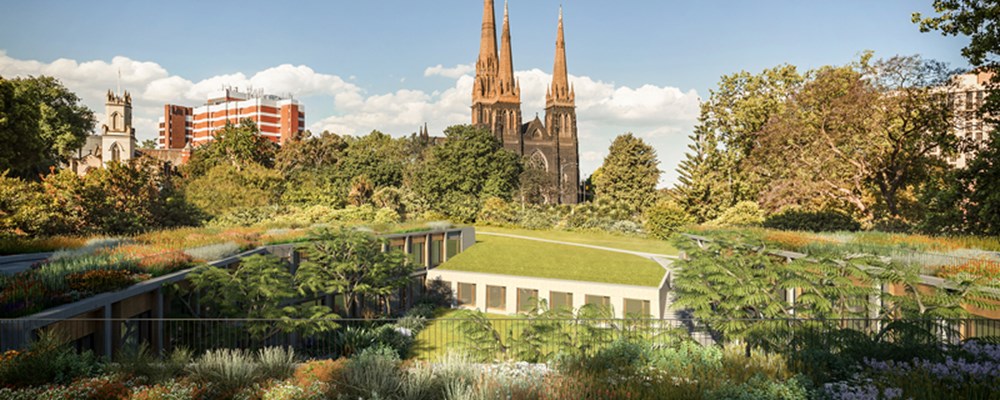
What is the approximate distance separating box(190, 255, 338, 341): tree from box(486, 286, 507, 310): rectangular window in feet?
49.8

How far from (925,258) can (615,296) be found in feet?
50.0

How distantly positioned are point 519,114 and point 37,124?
259 ft

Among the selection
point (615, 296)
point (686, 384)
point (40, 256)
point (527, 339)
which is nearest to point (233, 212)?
point (40, 256)

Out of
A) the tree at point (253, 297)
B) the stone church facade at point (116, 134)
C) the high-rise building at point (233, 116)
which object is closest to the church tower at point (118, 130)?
the stone church facade at point (116, 134)

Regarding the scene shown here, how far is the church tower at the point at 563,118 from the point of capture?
4312 inches

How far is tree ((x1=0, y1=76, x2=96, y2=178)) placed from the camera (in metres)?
30.6

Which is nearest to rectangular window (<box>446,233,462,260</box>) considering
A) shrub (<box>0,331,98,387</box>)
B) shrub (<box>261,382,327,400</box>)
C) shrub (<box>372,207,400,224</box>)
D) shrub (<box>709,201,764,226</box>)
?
shrub (<box>372,207,400,224</box>)

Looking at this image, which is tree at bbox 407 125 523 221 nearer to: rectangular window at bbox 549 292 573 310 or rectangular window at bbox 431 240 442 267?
rectangular window at bbox 431 240 442 267

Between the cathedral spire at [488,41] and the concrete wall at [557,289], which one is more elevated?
the cathedral spire at [488,41]

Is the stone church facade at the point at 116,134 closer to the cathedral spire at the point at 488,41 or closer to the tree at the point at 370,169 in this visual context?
the tree at the point at 370,169

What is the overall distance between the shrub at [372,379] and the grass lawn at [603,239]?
3448 centimetres

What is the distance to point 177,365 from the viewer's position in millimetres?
9727

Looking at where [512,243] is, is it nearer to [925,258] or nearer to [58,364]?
[925,258]

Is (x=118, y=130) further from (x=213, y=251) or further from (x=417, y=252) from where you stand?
(x=213, y=251)
